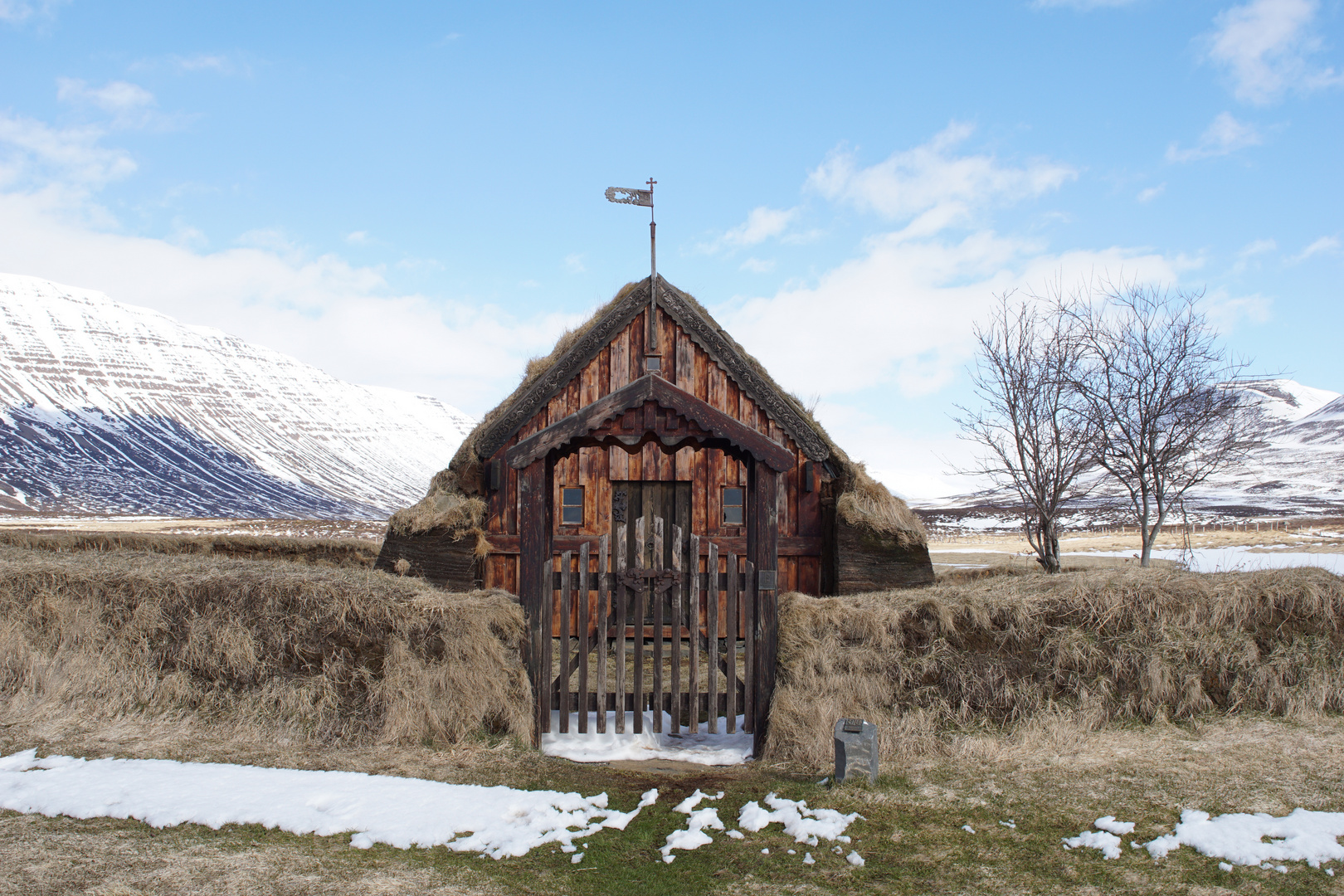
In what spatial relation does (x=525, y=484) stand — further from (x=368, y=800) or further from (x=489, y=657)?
(x=368, y=800)

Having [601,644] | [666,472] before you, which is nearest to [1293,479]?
[666,472]

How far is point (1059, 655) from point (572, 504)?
325 inches

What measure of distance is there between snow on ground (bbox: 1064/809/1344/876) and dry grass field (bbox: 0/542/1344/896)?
0.27m

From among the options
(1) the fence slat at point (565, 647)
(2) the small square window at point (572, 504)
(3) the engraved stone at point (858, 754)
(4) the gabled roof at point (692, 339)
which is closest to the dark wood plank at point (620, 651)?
(1) the fence slat at point (565, 647)

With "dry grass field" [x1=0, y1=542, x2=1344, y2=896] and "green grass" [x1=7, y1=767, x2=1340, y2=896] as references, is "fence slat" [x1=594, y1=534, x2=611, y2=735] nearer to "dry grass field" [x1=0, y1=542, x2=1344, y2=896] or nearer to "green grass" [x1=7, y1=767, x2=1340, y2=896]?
"dry grass field" [x1=0, y1=542, x2=1344, y2=896]

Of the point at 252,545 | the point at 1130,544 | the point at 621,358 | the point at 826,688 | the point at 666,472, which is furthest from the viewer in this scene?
the point at 1130,544

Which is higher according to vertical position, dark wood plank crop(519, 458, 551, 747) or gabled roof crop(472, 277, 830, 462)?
gabled roof crop(472, 277, 830, 462)

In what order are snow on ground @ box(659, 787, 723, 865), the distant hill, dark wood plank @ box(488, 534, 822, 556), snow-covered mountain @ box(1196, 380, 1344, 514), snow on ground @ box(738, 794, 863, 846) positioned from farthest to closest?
snow-covered mountain @ box(1196, 380, 1344, 514), the distant hill, dark wood plank @ box(488, 534, 822, 556), snow on ground @ box(738, 794, 863, 846), snow on ground @ box(659, 787, 723, 865)

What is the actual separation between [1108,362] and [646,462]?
23.8ft

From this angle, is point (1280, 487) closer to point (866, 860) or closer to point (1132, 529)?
point (1132, 529)

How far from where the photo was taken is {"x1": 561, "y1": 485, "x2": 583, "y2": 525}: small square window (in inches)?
531

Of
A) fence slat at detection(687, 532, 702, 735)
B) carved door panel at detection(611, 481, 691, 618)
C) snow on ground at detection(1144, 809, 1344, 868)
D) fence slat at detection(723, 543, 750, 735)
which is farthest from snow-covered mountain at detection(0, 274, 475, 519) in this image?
snow on ground at detection(1144, 809, 1344, 868)

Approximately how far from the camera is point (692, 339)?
13898mm

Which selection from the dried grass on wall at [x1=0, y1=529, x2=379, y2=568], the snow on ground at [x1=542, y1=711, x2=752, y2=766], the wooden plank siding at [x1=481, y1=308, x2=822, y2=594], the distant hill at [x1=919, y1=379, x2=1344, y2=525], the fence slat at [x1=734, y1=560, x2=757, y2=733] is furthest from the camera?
the distant hill at [x1=919, y1=379, x2=1344, y2=525]
